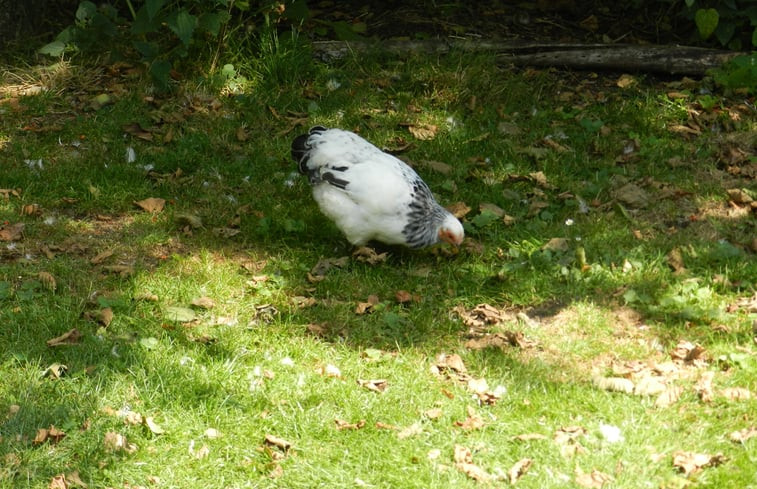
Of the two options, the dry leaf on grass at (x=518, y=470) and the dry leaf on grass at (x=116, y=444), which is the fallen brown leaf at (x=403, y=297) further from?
the dry leaf on grass at (x=116, y=444)

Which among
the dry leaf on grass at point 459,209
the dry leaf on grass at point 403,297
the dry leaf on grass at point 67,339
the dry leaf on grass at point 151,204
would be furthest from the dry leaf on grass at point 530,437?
the dry leaf on grass at point 151,204

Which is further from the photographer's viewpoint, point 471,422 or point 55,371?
point 55,371

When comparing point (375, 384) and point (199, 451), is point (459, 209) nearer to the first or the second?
point (375, 384)

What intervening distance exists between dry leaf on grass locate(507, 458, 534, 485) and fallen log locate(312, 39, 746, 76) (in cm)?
470

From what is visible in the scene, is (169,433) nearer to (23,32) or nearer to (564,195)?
(564,195)

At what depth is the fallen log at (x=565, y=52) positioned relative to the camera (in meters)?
7.69

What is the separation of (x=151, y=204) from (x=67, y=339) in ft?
5.44

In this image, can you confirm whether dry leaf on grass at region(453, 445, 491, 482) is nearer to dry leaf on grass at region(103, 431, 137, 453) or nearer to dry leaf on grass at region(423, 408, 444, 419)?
dry leaf on grass at region(423, 408, 444, 419)

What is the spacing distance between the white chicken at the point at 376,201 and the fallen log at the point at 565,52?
98.7 inches

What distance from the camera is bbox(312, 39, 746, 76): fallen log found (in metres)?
7.69

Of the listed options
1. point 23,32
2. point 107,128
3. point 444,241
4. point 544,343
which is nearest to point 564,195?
point 444,241

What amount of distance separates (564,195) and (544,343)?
169 centimetres

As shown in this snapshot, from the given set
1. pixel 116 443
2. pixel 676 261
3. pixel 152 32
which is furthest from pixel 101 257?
pixel 676 261

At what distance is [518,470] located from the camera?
12.6ft
